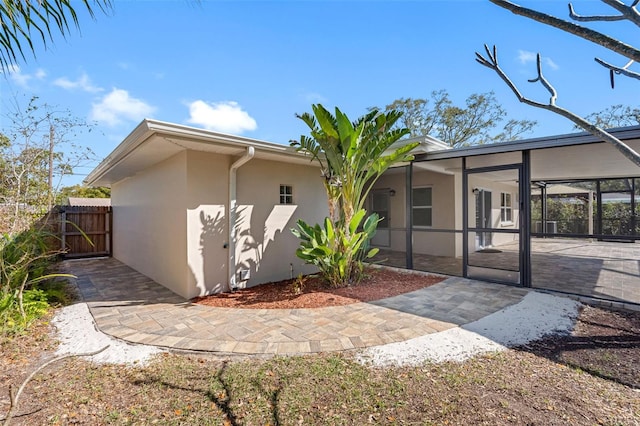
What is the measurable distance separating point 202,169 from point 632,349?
6.56 meters

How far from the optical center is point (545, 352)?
126 inches

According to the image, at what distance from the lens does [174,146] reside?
528 centimetres

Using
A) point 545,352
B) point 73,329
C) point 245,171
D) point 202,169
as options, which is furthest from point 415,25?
point 73,329

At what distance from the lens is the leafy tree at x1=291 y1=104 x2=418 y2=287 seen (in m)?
5.27

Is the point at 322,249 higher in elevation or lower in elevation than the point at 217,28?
lower

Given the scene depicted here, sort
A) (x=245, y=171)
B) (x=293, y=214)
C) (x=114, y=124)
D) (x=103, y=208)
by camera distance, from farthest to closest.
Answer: (x=103, y=208)
(x=114, y=124)
(x=293, y=214)
(x=245, y=171)

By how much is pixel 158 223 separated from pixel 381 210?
763 cm

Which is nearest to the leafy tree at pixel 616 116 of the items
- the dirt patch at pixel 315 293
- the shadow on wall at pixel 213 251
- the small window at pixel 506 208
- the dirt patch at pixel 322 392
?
the small window at pixel 506 208

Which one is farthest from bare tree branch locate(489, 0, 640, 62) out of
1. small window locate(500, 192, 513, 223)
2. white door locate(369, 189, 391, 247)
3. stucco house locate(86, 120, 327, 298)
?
small window locate(500, 192, 513, 223)

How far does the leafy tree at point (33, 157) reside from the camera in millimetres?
5879

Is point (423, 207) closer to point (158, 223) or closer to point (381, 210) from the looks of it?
point (381, 210)

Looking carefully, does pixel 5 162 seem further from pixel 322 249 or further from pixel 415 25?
pixel 415 25

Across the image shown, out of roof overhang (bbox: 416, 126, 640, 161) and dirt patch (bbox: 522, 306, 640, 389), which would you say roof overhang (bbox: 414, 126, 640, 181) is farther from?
dirt patch (bbox: 522, 306, 640, 389)

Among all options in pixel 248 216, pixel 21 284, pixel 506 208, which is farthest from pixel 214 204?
pixel 506 208
